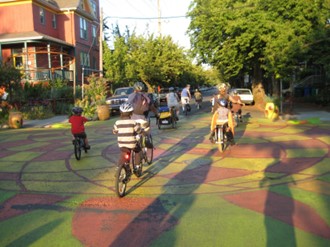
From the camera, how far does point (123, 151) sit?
22.3 feet

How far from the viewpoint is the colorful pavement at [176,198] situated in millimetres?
4828

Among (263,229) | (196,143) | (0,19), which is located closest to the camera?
(263,229)

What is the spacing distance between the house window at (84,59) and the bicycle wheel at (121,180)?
33.7 metres

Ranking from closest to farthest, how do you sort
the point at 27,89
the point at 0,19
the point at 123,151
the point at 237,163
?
1. the point at 123,151
2. the point at 237,163
3. the point at 27,89
4. the point at 0,19

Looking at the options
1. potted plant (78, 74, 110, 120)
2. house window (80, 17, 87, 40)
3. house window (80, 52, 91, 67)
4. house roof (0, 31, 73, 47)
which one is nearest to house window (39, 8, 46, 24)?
house roof (0, 31, 73, 47)

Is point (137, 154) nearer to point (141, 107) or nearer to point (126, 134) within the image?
point (126, 134)

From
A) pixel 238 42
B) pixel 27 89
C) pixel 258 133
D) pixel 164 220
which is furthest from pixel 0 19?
pixel 164 220

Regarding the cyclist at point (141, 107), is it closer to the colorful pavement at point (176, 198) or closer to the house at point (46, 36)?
the colorful pavement at point (176, 198)

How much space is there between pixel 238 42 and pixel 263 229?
75.3ft

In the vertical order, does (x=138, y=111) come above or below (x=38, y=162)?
above

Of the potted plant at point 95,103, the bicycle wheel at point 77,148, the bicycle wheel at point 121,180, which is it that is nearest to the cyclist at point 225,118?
the bicycle wheel at point 77,148

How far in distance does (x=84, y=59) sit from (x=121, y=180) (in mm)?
34812

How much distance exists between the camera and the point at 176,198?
21.0 feet

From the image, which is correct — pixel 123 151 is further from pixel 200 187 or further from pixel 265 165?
pixel 265 165
